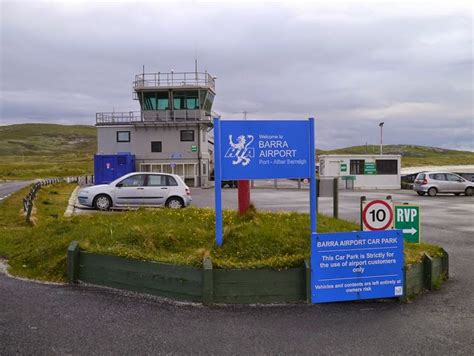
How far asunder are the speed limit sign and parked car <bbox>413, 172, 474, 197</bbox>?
27.1 m

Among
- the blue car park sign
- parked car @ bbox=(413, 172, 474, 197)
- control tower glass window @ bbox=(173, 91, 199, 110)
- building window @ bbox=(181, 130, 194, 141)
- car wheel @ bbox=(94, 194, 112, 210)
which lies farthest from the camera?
control tower glass window @ bbox=(173, 91, 199, 110)

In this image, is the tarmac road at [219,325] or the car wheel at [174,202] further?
Answer: the car wheel at [174,202]

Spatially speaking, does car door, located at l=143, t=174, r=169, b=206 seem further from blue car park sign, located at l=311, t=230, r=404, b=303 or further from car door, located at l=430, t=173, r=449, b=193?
car door, located at l=430, t=173, r=449, b=193

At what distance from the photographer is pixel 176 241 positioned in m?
8.59

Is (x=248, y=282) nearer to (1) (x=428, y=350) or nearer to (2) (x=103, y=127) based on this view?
(1) (x=428, y=350)

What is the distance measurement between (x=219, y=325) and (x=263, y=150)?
2.95 m

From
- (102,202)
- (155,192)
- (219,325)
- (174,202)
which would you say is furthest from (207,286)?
(102,202)

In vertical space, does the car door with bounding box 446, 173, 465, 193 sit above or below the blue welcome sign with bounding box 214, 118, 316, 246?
below

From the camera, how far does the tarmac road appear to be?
17.8 feet

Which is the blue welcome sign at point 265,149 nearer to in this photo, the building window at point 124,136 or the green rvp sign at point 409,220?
the green rvp sign at point 409,220

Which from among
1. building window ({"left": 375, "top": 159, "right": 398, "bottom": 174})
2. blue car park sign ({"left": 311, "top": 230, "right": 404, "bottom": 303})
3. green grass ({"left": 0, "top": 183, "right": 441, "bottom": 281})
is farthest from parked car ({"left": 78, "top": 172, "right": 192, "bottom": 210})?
building window ({"left": 375, "top": 159, "right": 398, "bottom": 174})

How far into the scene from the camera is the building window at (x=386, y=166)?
42688mm

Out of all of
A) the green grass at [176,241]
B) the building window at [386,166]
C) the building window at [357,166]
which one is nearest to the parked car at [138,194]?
the green grass at [176,241]

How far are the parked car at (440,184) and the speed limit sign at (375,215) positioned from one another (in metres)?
27.1
